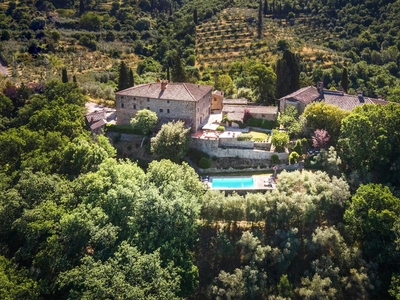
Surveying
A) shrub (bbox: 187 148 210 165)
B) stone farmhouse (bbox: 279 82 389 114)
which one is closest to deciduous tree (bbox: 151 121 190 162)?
shrub (bbox: 187 148 210 165)

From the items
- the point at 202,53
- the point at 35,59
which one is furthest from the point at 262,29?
the point at 35,59

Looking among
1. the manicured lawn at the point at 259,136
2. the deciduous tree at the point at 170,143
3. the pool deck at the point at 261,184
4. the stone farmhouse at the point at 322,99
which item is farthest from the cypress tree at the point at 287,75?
the deciduous tree at the point at 170,143

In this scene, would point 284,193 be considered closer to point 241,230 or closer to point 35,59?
point 241,230

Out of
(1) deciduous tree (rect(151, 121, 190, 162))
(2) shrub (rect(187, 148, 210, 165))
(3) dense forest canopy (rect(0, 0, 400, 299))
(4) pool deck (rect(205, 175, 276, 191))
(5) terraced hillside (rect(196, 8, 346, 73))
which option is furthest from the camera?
(5) terraced hillside (rect(196, 8, 346, 73))

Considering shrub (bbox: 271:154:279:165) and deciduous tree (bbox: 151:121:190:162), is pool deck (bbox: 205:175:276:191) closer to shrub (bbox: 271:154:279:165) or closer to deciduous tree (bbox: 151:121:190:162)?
shrub (bbox: 271:154:279:165)

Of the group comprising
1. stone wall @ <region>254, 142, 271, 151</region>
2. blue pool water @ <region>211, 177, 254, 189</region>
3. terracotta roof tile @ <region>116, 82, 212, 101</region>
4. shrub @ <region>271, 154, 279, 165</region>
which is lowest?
blue pool water @ <region>211, 177, 254, 189</region>

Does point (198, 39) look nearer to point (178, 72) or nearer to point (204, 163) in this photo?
point (178, 72)
